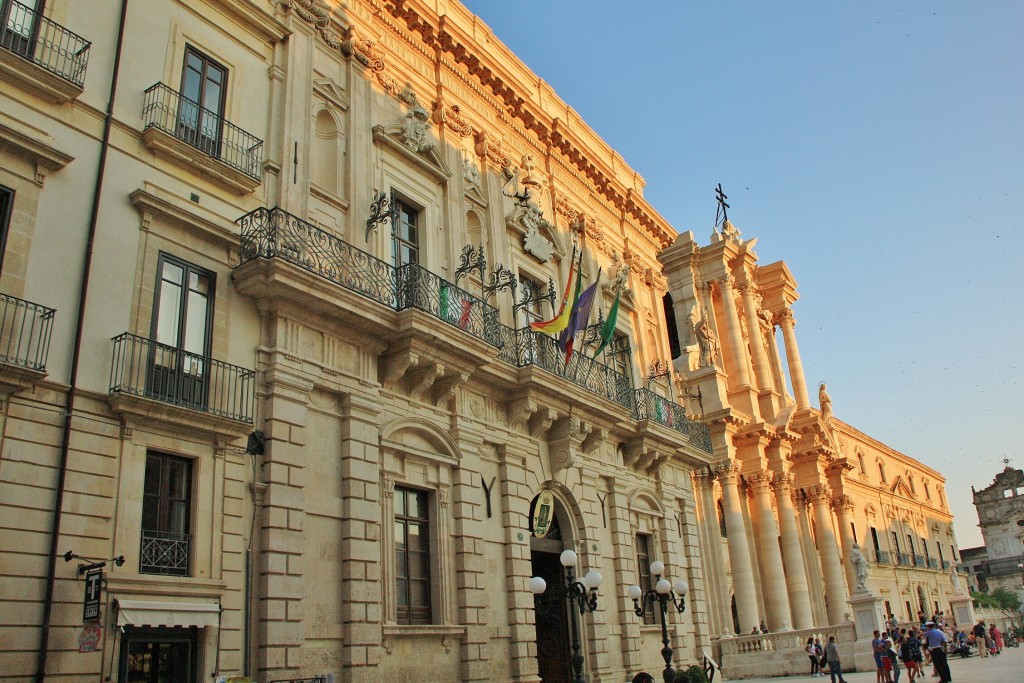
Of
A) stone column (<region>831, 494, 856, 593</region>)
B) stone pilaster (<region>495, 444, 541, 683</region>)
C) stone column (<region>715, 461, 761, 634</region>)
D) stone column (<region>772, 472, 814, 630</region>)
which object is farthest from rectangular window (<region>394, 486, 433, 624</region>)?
stone column (<region>831, 494, 856, 593</region>)

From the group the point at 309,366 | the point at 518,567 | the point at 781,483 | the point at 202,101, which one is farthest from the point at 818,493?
the point at 202,101

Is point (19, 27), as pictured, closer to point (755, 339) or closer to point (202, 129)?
point (202, 129)

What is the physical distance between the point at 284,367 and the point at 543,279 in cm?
932

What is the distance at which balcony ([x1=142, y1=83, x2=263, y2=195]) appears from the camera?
12047 mm

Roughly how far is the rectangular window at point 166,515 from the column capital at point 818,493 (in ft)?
103

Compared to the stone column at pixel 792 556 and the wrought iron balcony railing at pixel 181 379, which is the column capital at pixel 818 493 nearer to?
the stone column at pixel 792 556

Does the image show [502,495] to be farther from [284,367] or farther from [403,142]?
[403,142]

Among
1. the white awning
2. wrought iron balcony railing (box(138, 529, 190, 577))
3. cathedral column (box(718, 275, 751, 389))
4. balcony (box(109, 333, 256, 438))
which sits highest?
cathedral column (box(718, 275, 751, 389))

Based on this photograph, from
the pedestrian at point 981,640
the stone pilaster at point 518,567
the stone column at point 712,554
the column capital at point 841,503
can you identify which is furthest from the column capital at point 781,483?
the stone pilaster at point 518,567

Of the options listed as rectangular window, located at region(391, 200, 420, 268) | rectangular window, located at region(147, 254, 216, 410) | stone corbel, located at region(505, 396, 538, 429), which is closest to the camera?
rectangular window, located at region(147, 254, 216, 410)

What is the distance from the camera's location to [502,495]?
16.2m

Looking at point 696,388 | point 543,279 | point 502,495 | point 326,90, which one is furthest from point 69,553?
point 696,388

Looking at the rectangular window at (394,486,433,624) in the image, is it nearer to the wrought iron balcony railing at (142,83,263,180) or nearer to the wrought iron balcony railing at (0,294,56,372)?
the wrought iron balcony railing at (142,83,263,180)

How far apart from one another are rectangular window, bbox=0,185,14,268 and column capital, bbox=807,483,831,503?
3378 cm
